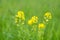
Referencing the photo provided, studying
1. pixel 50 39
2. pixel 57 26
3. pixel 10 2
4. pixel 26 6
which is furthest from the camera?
pixel 10 2

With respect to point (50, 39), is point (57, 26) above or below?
above

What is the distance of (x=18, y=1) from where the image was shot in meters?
5.41

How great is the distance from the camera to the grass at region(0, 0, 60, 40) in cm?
304

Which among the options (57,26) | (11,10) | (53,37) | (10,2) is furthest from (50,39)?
(10,2)

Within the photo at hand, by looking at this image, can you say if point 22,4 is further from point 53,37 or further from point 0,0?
point 53,37

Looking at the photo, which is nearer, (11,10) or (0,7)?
(11,10)

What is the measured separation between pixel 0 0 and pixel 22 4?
49 cm

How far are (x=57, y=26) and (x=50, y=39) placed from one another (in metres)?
0.57

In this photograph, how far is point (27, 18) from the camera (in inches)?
160

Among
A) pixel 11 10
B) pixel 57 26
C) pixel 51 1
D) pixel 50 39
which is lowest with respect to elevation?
pixel 50 39

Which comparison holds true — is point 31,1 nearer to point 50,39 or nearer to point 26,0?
point 26,0

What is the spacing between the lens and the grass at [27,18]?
304 centimetres

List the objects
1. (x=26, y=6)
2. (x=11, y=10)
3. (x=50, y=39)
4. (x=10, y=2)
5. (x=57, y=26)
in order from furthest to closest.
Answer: (x=10, y=2), (x=26, y=6), (x=11, y=10), (x=57, y=26), (x=50, y=39)

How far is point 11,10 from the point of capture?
455 cm
